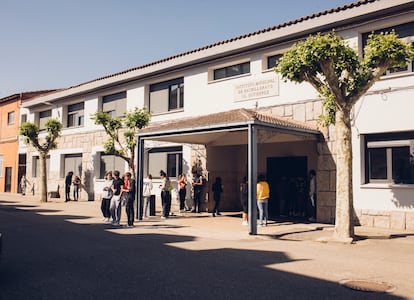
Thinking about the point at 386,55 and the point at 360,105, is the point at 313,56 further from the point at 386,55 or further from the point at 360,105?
the point at 360,105

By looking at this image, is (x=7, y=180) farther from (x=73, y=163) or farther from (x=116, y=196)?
(x=116, y=196)

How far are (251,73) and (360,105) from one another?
459cm

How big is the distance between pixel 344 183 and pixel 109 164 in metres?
15.5

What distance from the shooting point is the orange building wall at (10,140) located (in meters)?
30.4

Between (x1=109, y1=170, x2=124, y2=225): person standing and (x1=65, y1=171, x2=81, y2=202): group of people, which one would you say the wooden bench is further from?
(x1=109, y1=170, x2=124, y2=225): person standing

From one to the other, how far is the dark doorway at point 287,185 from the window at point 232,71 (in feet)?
12.1

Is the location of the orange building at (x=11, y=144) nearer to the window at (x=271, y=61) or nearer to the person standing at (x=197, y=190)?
the person standing at (x=197, y=190)

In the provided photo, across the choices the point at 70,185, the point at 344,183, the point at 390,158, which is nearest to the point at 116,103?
the point at 70,185

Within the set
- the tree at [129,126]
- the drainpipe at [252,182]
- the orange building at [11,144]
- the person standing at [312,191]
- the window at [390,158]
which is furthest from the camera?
the orange building at [11,144]

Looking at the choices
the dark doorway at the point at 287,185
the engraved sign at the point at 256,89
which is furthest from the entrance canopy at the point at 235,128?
the engraved sign at the point at 256,89

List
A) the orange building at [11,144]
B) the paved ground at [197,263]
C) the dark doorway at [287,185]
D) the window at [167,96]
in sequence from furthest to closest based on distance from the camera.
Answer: the orange building at [11,144], the window at [167,96], the dark doorway at [287,185], the paved ground at [197,263]

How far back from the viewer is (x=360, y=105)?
13344 mm

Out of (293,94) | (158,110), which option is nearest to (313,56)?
(293,94)

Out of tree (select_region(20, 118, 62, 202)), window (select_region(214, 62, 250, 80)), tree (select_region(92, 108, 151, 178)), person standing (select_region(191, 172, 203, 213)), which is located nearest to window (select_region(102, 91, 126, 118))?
tree (select_region(20, 118, 62, 202))
